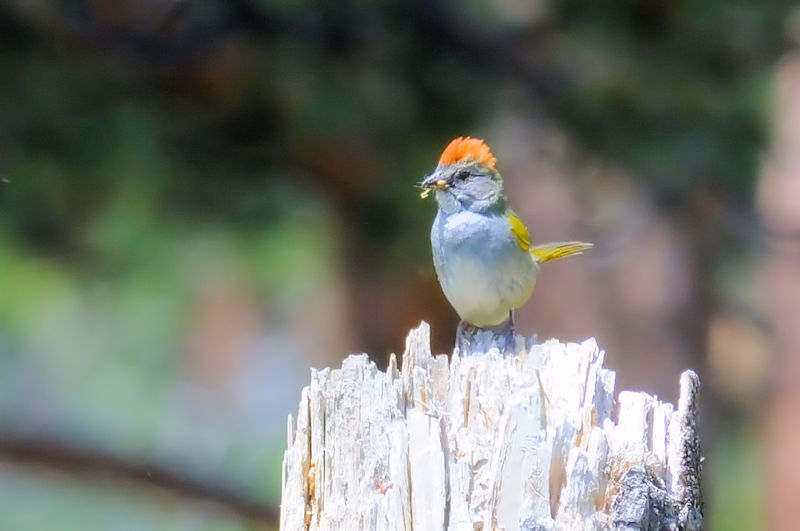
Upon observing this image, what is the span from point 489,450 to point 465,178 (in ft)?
4.36

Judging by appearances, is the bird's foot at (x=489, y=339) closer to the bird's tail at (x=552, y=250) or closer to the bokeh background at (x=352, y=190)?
the bird's tail at (x=552, y=250)

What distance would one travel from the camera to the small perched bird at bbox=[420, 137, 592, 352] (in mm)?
3514

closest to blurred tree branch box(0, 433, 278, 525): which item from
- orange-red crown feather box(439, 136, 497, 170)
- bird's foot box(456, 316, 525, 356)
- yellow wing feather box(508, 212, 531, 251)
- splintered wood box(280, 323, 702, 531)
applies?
bird's foot box(456, 316, 525, 356)

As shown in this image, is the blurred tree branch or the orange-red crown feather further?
the blurred tree branch

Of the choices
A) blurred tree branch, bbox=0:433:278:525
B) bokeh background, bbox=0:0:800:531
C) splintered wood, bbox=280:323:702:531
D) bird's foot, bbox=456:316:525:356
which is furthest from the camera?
blurred tree branch, bbox=0:433:278:525

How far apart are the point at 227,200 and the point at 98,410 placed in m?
2.46

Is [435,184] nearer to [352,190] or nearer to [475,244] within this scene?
[475,244]

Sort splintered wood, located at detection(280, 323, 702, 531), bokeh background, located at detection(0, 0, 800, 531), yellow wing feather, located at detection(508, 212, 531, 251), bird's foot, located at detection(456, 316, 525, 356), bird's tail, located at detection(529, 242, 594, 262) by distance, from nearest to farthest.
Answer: splintered wood, located at detection(280, 323, 702, 531)
bird's foot, located at detection(456, 316, 525, 356)
yellow wing feather, located at detection(508, 212, 531, 251)
bird's tail, located at detection(529, 242, 594, 262)
bokeh background, located at detection(0, 0, 800, 531)

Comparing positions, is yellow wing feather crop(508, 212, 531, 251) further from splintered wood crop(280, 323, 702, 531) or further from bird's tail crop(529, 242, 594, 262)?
splintered wood crop(280, 323, 702, 531)

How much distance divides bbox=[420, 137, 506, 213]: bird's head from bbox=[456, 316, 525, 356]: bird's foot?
0.37m

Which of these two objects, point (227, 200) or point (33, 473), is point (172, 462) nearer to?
point (33, 473)

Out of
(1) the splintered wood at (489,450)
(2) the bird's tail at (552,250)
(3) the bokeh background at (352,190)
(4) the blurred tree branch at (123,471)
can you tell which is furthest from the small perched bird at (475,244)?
(4) the blurred tree branch at (123,471)

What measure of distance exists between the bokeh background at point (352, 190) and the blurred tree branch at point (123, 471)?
0.04 ft

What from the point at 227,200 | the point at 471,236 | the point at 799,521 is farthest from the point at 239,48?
the point at 799,521
